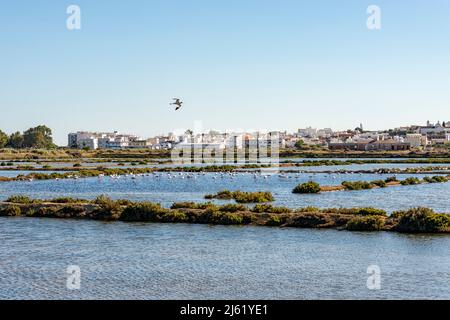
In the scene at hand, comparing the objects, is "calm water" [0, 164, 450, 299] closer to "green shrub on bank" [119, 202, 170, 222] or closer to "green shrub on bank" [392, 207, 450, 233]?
"green shrub on bank" [392, 207, 450, 233]

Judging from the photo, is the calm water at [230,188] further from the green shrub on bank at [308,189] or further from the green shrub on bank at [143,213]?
the green shrub on bank at [143,213]

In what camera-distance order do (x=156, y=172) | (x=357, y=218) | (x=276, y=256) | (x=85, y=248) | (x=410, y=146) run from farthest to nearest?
1. (x=410, y=146)
2. (x=156, y=172)
3. (x=357, y=218)
4. (x=85, y=248)
5. (x=276, y=256)

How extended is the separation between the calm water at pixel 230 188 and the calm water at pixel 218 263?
11.5m

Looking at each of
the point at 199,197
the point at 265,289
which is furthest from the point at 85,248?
the point at 199,197

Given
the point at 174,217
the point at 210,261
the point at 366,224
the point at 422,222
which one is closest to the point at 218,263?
the point at 210,261

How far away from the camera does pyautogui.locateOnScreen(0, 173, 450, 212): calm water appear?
4138 cm

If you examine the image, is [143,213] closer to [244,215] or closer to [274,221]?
[244,215]

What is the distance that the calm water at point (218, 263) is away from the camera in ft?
59.5

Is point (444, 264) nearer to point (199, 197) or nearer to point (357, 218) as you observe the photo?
point (357, 218)

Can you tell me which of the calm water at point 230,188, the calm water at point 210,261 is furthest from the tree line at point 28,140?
the calm water at point 210,261

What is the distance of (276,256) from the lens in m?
22.8

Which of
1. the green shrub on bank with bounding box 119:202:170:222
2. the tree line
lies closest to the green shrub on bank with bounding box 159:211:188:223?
the green shrub on bank with bounding box 119:202:170:222
